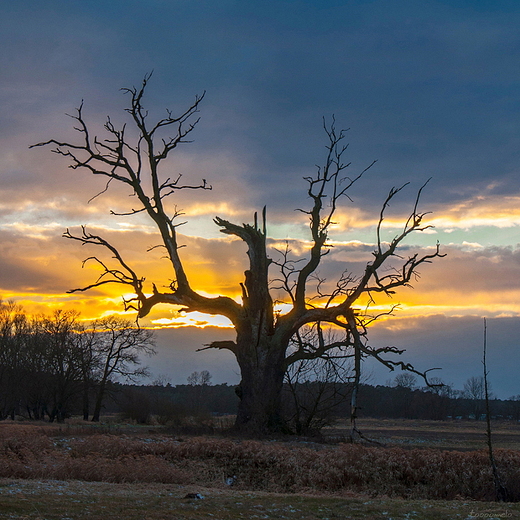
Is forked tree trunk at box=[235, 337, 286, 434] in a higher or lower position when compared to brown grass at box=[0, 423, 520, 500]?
higher

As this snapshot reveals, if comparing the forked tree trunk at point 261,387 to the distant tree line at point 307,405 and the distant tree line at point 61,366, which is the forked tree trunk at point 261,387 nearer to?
the distant tree line at point 307,405

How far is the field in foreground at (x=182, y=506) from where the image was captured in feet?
23.0

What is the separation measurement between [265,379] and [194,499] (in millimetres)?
13588

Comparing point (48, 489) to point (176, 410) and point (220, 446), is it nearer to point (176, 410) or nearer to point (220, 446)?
point (220, 446)

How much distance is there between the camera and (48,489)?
898 centimetres

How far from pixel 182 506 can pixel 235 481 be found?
642 cm

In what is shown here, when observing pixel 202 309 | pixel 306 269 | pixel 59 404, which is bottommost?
pixel 59 404

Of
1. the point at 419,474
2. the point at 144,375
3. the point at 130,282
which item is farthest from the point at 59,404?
the point at 419,474

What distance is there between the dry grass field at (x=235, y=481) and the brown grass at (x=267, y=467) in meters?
0.02

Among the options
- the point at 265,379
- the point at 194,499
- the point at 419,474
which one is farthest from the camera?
the point at 265,379

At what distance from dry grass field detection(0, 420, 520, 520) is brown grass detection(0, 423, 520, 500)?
0.08 ft

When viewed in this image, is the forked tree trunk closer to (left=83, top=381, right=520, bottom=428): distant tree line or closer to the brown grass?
(left=83, top=381, right=520, bottom=428): distant tree line

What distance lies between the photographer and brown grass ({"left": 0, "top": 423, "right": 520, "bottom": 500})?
1182 cm

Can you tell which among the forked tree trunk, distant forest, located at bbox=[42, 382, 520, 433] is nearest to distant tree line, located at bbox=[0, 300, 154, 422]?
distant forest, located at bbox=[42, 382, 520, 433]
